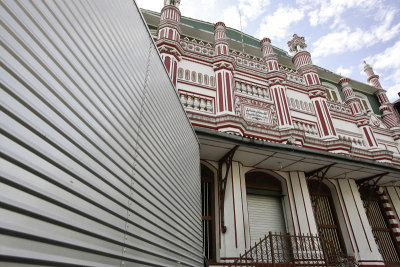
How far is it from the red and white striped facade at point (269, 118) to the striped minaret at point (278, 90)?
0.15 ft

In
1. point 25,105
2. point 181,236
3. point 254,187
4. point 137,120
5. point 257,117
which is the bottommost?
point 181,236

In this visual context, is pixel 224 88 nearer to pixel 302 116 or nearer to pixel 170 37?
pixel 170 37

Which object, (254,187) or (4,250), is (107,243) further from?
(254,187)

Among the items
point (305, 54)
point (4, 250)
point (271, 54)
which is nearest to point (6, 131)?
point (4, 250)

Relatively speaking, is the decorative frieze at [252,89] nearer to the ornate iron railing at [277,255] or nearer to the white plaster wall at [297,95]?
the white plaster wall at [297,95]

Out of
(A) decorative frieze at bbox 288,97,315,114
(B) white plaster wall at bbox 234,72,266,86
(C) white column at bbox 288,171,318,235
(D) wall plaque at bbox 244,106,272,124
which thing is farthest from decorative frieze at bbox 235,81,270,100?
(C) white column at bbox 288,171,318,235

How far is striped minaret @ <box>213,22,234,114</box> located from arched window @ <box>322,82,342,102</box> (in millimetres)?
7775

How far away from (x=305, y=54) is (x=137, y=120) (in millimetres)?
14290

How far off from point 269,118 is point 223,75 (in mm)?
2833

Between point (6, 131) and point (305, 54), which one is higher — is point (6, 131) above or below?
below

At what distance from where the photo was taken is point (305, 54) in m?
13.9

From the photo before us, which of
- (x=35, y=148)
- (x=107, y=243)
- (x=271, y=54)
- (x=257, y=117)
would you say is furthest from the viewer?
(x=271, y=54)

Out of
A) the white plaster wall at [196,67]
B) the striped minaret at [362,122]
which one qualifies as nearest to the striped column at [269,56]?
the white plaster wall at [196,67]

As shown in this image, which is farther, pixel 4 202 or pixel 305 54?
pixel 305 54
